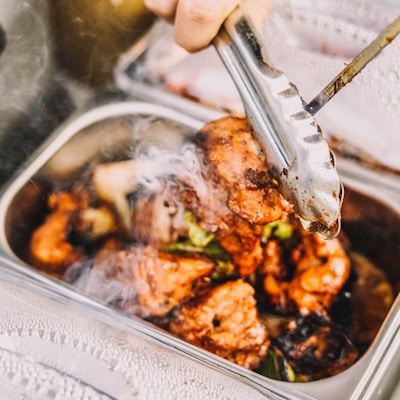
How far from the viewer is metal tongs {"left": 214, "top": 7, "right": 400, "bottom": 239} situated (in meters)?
1.06

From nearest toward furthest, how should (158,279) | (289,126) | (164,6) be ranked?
1. (289,126)
2. (164,6)
3. (158,279)

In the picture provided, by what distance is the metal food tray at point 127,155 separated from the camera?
51.7 inches

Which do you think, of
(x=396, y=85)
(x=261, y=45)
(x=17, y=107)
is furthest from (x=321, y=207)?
(x=17, y=107)

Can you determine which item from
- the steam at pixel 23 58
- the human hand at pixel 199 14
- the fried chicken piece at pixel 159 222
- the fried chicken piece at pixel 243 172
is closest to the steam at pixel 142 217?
the fried chicken piece at pixel 159 222

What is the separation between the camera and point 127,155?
6.11 ft

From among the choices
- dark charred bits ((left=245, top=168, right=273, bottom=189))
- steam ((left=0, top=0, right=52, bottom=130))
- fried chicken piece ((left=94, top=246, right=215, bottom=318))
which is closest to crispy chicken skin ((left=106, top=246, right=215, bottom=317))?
fried chicken piece ((left=94, top=246, right=215, bottom=318))

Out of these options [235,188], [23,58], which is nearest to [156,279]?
[235,188]

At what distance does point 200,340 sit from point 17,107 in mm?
1299

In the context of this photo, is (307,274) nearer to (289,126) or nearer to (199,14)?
(289,126)

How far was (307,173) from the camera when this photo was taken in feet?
3.50

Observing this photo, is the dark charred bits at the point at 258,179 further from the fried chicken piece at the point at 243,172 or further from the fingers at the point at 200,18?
the fingers at the point at 200,18

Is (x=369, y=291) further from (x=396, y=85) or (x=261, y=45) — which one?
(x=261, y=45)

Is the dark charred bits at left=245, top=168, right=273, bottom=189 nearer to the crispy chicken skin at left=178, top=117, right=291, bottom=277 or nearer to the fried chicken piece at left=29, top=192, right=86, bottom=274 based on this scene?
the crispy chicken skin at left=178, top=117, right=291, bottom=277

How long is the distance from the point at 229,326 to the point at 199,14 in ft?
2.71
